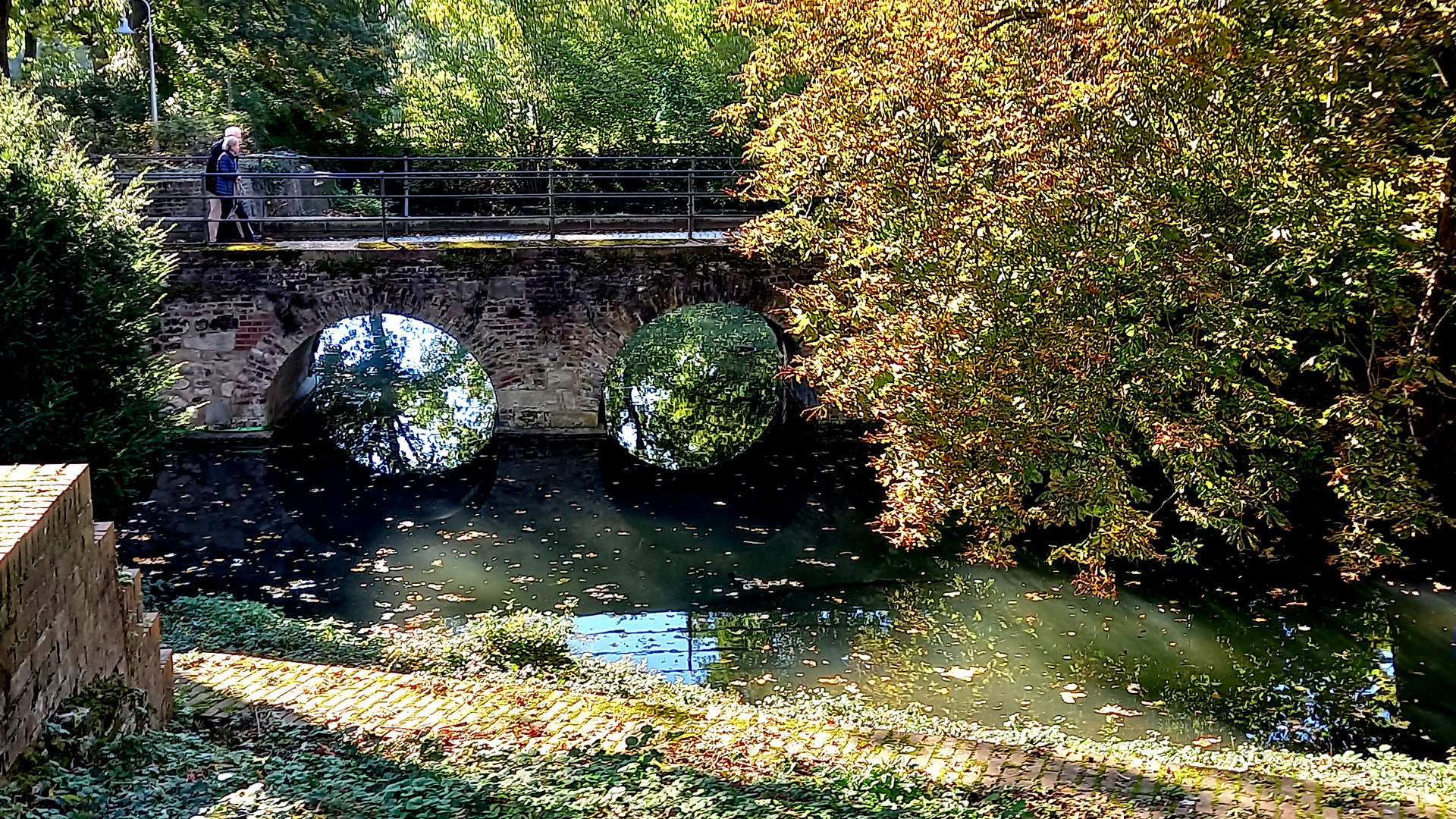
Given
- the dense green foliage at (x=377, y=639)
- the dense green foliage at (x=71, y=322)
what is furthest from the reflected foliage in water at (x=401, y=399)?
the dense green foliage at (x=377, y=639)

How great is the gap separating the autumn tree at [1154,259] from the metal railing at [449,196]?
5.53 meters

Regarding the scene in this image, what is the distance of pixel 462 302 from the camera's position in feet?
55.0

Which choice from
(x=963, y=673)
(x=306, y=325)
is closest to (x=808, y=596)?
(x=963, y=673)

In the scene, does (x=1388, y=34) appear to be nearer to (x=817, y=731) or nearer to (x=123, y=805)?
(x=817, y=731)

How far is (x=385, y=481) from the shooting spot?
15.6 metres

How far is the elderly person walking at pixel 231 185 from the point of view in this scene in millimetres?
15781

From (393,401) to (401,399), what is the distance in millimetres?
264

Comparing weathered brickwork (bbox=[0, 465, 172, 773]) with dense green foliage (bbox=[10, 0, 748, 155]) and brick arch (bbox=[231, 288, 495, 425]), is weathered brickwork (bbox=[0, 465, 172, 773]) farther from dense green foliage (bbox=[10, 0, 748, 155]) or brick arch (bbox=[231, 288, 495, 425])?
dense green foliage (bbox=[10, 0, 748, 155])

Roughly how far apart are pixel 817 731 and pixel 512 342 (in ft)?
38.0

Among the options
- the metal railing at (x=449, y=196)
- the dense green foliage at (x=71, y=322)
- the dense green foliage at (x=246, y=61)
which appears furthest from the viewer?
the dense green foliage at (x=246, y=61)

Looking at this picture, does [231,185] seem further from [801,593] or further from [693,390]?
[801,593]

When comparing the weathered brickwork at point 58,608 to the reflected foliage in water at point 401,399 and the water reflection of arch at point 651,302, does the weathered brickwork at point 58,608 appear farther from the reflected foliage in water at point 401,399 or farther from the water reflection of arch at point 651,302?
the water reflection of arch at point 651,302

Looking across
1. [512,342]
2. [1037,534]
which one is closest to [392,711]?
[1037,534]

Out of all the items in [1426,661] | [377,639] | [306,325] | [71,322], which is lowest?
[377,639]
